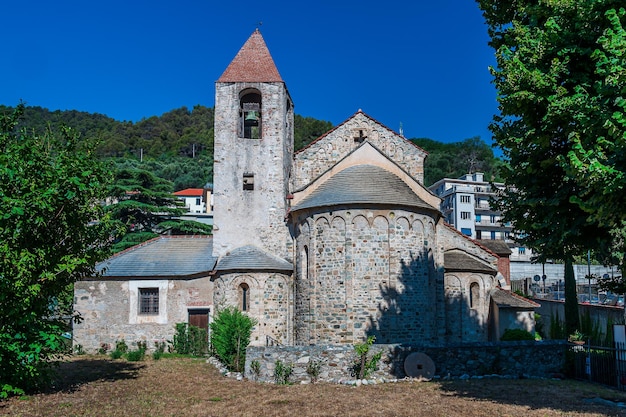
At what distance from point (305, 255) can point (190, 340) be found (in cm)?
666

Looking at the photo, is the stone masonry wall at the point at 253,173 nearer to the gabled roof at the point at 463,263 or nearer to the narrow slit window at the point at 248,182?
the narrow slit window at the point at 248,182

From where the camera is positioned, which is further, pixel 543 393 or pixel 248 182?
pixel 248 182

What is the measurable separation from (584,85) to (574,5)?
5.63ft

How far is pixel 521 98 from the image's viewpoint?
1160cm

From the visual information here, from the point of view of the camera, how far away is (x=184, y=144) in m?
113

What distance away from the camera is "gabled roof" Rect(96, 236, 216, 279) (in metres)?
26.3

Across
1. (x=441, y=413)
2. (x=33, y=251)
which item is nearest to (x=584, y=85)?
(x=441, y=413)

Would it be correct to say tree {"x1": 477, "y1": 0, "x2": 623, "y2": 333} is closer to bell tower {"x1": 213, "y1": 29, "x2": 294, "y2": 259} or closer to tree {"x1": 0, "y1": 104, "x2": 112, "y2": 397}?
tree {"x1": 0, "y1": 104, "x2": 112, "y2": 397}

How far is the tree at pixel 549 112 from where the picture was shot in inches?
432

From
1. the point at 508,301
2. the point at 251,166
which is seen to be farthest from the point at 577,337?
the point at 251,166

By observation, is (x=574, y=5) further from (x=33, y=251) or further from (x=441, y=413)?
(x=33, y=251)

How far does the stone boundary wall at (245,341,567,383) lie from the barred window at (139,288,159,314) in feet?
34.8

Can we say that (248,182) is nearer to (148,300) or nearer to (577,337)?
(148,300)

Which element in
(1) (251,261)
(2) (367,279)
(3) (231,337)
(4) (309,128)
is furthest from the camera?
(4) (309,128)
